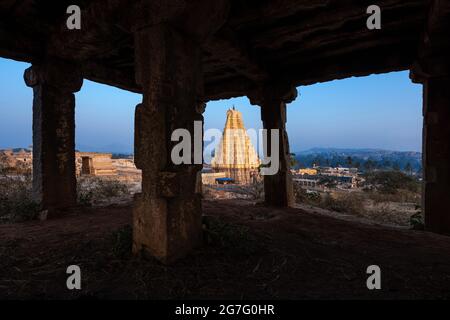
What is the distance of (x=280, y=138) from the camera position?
6891mm

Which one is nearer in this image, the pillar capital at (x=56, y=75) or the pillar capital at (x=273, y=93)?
the pillar capital at (x=56, y=75)

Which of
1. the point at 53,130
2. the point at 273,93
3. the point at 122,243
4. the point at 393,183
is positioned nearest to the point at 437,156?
the point at 273,93

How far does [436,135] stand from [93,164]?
59.4 ft

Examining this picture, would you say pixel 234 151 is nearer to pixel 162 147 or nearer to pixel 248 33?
pixel 248 33

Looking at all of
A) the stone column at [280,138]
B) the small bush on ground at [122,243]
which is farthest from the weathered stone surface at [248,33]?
the small bush on ground at [122,243]

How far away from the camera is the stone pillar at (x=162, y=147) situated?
107 inches

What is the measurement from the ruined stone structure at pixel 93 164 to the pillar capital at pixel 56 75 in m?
12.7

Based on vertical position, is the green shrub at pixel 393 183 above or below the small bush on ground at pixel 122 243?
below

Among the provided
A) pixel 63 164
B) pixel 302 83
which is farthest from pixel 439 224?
pixel 63 164

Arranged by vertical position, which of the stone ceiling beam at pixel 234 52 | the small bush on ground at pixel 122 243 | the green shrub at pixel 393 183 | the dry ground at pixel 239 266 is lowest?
the green shrub at pixel 393 183

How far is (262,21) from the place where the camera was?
4.24 meters

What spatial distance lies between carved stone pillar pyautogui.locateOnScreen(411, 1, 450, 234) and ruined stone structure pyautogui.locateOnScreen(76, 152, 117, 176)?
17359 millimetres

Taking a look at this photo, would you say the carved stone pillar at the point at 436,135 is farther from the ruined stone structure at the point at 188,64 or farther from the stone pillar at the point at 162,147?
the stone pillar at the point at 162,147
